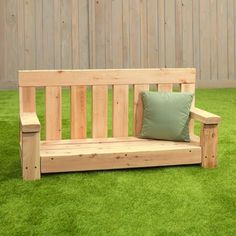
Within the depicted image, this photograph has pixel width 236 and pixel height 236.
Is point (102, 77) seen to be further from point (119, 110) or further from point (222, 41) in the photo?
point (222, 41)

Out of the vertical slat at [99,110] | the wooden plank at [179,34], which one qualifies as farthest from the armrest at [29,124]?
the wooden plank at [179,34]

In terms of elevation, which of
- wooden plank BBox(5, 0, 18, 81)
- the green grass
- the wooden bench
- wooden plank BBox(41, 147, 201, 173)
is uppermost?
wooden plank BBox(5, 0, 18, 81)

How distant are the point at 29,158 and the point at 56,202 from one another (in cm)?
56

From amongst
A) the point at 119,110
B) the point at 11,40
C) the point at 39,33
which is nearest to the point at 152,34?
the point at 39,33

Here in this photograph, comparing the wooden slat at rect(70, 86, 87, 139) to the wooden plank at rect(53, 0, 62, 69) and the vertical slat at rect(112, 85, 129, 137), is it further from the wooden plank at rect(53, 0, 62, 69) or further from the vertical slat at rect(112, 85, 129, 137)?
the wooden plank at rect(53, 0, 62, 69)

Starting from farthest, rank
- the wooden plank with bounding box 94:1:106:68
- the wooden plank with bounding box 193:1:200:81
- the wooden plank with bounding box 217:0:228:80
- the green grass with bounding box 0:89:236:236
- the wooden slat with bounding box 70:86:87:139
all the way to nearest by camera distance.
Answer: the wooden plank with bounding box 217:0:228:80, the wooden plank with bounding box 193:1:200:81, the wooden plank with bounding box 94:1:106:68, the wooden slat with bounding box 70:86:87:139, the green grass with bounding box 0:89:236:236

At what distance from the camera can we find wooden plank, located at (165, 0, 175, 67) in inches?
381

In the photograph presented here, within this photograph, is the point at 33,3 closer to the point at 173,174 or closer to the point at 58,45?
the point at 58,45

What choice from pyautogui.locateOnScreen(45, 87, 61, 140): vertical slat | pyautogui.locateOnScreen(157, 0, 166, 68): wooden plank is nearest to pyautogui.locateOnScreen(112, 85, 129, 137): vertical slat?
pyautogui.locateOnScreen(45, 87, 61, 140): vertical slat

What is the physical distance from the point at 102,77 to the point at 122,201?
1380 mm

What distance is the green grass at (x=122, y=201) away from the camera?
2.75 meters

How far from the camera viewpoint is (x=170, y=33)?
974 cm

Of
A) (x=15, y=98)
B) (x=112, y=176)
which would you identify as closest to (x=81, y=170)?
(x=112, y=176)

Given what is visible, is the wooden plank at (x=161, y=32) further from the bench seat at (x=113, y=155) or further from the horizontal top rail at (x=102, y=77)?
the bench seat at (x=113, y=155)
